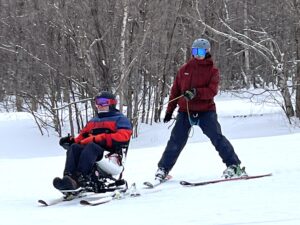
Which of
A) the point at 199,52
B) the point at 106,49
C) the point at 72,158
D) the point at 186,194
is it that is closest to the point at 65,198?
the point at 72,158

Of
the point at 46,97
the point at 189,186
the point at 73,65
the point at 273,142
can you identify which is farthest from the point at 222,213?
the point at 46,97

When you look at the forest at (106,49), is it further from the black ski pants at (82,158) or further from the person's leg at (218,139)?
the black ski pants at (82,158)

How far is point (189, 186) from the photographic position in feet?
20.3

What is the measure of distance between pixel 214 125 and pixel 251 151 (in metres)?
2.71

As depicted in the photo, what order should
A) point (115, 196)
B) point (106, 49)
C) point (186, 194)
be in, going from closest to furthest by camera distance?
point (186, 194), point (115, 196), point (106, 49)

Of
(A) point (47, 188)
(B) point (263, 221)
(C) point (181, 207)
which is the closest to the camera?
(B) point (263, 221)

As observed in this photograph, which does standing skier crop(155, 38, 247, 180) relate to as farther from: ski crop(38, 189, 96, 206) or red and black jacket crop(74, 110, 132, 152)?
ski crop(38, 189, 96, 206)

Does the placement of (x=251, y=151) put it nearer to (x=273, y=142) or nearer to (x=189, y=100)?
(x=273, y=142)

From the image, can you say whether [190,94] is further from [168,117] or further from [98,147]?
[98,147]

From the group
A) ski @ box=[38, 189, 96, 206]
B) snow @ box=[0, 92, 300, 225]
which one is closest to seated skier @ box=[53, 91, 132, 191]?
ski @ box=[38, 189, 96, 206]

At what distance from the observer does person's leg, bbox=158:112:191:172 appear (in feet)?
21.9

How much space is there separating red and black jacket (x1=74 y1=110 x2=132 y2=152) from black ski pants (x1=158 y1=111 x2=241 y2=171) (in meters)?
0.68

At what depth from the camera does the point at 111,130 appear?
6262 millimetres

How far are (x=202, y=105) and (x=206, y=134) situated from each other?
353 mm
